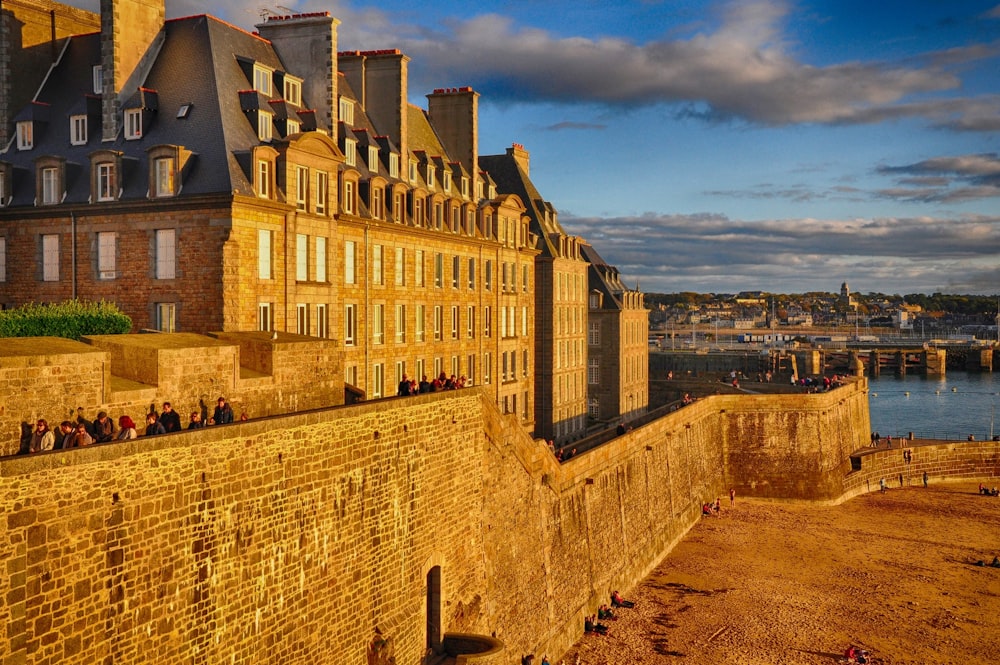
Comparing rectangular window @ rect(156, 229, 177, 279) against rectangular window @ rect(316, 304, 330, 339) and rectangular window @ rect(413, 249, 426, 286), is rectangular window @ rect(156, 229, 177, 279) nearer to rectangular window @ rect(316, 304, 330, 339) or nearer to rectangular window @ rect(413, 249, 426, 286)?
rectangular window @ rect(316, 304, 330, 339)

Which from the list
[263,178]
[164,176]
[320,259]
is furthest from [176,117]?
[320,259]

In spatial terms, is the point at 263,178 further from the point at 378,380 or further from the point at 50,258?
the point at 378,380

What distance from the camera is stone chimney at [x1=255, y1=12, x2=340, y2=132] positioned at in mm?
36031

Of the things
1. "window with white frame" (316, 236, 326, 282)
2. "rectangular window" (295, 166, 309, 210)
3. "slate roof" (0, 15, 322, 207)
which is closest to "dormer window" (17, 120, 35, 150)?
"slate roof" (0, 15, 322, 207)

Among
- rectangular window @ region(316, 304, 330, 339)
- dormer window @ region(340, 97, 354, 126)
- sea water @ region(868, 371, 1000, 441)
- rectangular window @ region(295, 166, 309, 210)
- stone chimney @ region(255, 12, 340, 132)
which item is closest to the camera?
rectangular window @ region(295, 166, 309, 210)

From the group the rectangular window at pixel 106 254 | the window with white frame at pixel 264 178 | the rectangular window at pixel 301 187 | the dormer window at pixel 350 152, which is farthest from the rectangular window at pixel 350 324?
the rectangular window at pixel 106 254

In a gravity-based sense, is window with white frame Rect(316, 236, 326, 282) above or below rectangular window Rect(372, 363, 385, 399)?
above

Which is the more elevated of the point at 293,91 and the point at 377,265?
the point at 293,91

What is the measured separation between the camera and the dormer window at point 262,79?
32.9 meters

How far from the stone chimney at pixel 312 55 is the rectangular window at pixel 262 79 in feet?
8.65

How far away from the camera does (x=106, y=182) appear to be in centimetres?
3016

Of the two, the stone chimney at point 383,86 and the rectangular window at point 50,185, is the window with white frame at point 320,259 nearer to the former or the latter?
→ the rectangular window at point 50,185

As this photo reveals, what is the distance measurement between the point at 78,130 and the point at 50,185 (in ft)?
7.71

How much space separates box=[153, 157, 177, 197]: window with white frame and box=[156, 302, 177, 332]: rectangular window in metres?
3.40
